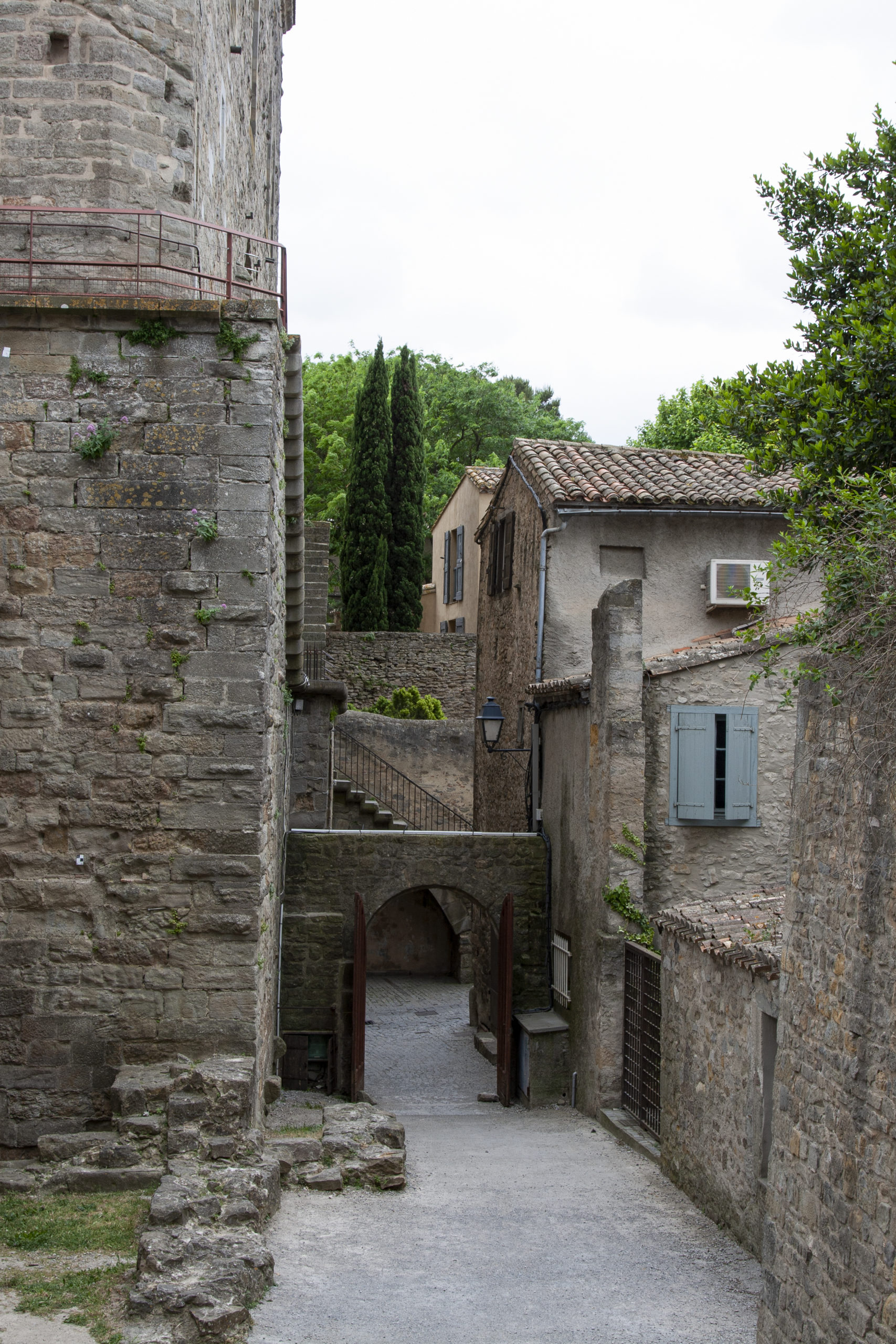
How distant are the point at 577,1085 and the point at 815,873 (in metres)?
8.83

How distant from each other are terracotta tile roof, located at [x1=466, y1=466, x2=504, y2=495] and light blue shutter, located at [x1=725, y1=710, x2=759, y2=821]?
1599 centimetres

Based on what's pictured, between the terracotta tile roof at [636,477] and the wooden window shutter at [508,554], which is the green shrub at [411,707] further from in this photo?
the terracotta tile roof at [636,477]

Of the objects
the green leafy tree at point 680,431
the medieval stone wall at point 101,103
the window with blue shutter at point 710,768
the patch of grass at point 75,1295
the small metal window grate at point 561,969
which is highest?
the green leafy tree at point 680,431

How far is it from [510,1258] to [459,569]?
24873 mm

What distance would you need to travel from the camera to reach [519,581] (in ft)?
61.8

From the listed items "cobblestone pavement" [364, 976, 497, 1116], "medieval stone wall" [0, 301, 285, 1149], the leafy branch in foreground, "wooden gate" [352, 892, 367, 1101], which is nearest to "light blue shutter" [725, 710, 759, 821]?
the leafy branch in foreground

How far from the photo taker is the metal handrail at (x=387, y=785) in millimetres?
25797

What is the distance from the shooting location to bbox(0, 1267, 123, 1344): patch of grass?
5.87 metres

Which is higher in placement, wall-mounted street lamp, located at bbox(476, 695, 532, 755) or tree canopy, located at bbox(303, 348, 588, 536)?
tree canopy, located at bbox(303, 348, 588, 536)

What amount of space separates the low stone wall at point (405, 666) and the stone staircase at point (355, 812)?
7473mm

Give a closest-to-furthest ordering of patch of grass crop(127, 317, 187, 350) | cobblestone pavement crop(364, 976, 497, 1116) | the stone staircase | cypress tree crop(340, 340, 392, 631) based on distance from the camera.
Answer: patch of grass crop(127, 317, 187, 350), cobblestone pavement crop(364, 976, 497, 1116), the stone staircase, cypress tree crop(340, 340, 392, 631)

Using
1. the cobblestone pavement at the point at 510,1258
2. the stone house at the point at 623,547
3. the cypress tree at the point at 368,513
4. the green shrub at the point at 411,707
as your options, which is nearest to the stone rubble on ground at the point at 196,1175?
the cobblestone pavement at the point at 510,1258

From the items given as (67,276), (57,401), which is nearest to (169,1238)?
(57,401)

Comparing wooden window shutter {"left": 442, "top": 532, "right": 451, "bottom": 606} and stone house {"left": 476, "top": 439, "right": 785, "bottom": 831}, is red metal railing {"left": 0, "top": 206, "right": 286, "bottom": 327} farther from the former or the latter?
wooden window shutter {"left": 442, "top": 532, "right": 451, "bottom": 606}
